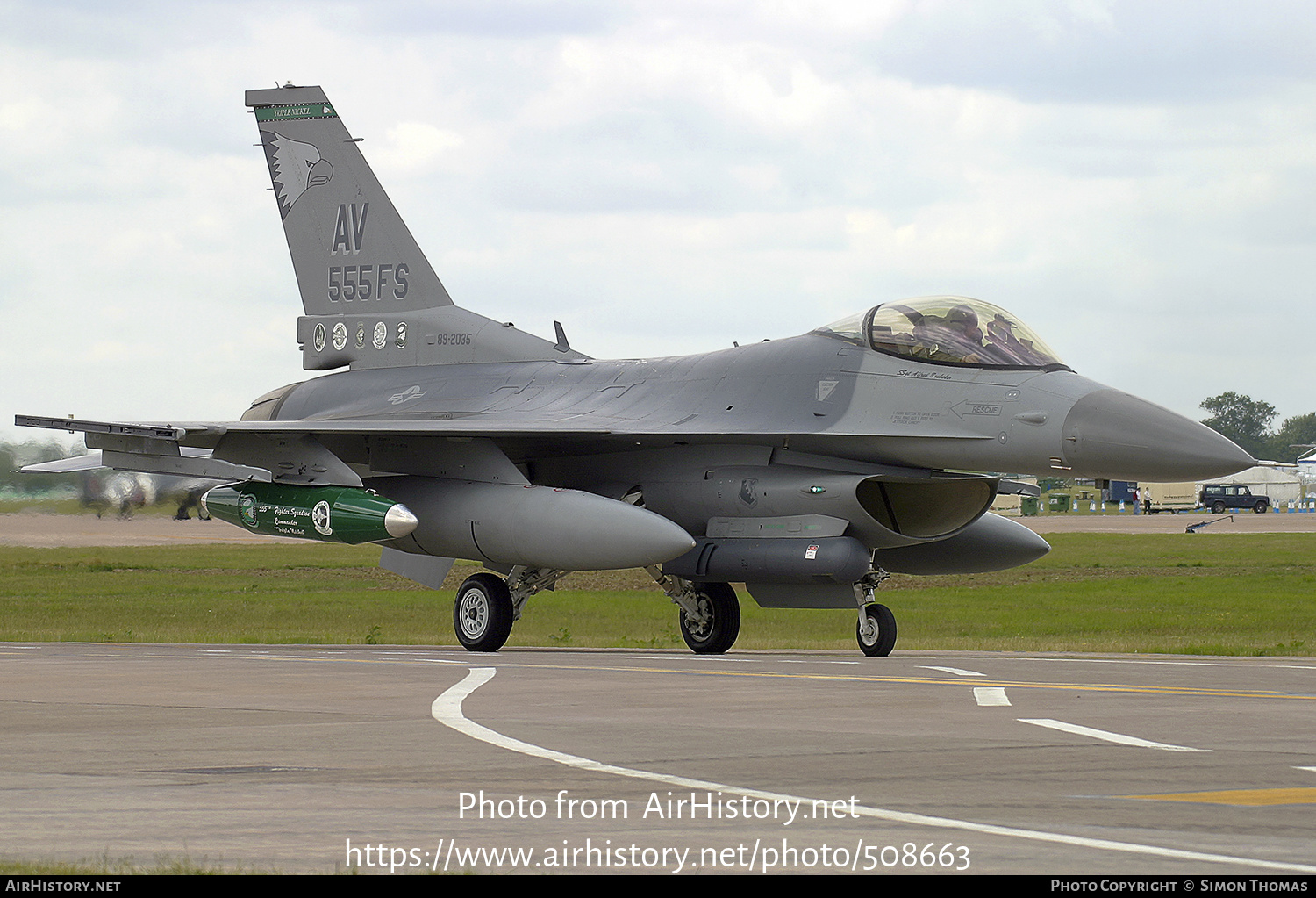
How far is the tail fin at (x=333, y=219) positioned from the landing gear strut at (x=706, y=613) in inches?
234

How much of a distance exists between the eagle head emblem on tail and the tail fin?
13 mm

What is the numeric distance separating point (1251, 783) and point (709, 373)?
12.0 metres

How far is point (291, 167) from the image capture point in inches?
960

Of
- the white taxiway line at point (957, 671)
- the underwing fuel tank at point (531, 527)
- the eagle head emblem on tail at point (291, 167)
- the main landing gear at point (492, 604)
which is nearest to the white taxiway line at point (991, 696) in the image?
the white taxiway line at point (957, 671)

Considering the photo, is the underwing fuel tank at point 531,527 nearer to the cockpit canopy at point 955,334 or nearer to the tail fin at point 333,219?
the cockpit canopy at point 955,334

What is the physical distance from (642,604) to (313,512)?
65.8 feet

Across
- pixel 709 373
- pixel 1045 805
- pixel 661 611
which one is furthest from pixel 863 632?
pixel 661 611

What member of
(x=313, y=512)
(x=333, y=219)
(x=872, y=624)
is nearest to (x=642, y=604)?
(x=333, y=219)

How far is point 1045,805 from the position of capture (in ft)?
22.0

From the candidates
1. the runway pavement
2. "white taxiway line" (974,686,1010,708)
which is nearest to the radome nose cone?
the runway pavement

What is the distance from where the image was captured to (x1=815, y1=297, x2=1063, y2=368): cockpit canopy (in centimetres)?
1661

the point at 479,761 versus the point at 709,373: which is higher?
the point at 709,373

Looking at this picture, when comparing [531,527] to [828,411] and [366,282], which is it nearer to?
[828,411]

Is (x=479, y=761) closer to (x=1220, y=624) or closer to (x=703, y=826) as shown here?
(x=703, y=826)
